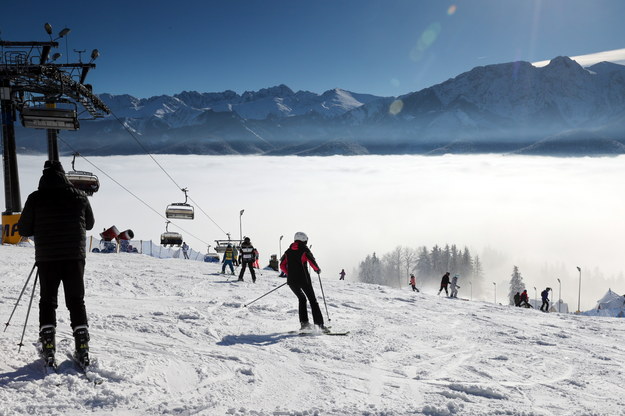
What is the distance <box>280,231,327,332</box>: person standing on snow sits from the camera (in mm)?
8008

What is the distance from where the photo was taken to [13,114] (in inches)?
905

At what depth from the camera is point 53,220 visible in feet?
15.2

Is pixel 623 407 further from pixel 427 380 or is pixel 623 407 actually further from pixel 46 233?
pixel 46 233

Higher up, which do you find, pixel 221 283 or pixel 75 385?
pixel 75 385

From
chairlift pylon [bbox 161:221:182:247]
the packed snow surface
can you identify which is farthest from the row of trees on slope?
the packed snow surface

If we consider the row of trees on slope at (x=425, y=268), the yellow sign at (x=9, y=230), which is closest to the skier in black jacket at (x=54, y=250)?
the yellow sign at (x=9, y=230)

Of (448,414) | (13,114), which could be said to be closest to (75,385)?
(448,414)

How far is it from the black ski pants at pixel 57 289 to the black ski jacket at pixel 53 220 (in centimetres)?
9

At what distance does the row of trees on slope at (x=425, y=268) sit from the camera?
13325 cm

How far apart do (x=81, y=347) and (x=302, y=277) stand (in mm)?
4199

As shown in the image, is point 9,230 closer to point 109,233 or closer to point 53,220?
point 109,233

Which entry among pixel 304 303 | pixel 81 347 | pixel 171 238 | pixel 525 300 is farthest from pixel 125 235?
pixel 81 347

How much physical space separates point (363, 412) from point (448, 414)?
2.79 ft

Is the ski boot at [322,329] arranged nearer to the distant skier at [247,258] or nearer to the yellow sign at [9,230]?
the distant skier at [247,258]
